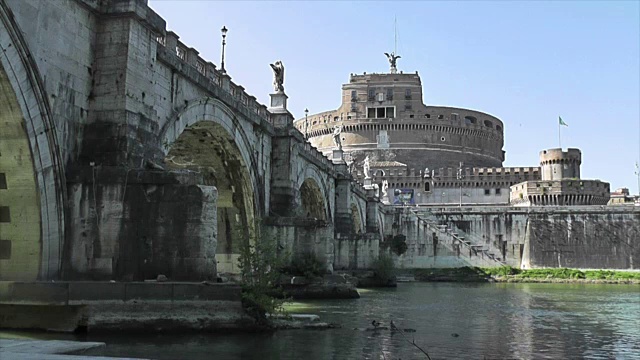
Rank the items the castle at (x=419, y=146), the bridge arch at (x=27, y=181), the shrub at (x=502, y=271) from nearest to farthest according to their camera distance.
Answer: the bridge arch at (x=27, y=181) → the shrub at (x=502, y=271) → the castle at (x=419, y=146)

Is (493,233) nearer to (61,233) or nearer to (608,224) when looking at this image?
(608,224)

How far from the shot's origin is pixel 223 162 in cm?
2556

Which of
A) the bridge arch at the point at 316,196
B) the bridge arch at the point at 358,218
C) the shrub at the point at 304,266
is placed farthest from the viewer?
the bridge arch at the point at 358,218

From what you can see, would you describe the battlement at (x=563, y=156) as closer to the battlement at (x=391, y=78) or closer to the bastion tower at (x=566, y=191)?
the bastion tower at (x=566, y=191)

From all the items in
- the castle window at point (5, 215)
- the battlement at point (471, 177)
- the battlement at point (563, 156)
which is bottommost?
the castle window at point (5, 215)

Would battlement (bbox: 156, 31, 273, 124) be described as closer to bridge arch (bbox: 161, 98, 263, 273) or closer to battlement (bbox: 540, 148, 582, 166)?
bridge arch (bbox: 161, 98, 263, 273)

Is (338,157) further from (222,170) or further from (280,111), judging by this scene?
(222,170)

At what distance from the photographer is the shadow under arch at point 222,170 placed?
78.1 feet

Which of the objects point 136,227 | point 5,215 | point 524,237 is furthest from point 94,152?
point 524,237

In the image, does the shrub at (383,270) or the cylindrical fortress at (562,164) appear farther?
the cylindrical fortress at (562,164)

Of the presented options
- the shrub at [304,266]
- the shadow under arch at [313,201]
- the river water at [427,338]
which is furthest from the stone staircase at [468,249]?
the shrub at [304,266]

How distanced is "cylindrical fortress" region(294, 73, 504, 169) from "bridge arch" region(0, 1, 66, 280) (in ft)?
306

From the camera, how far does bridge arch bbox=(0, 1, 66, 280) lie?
41.5 ft

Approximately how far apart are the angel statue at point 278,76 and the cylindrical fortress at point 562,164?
68.9 metres
